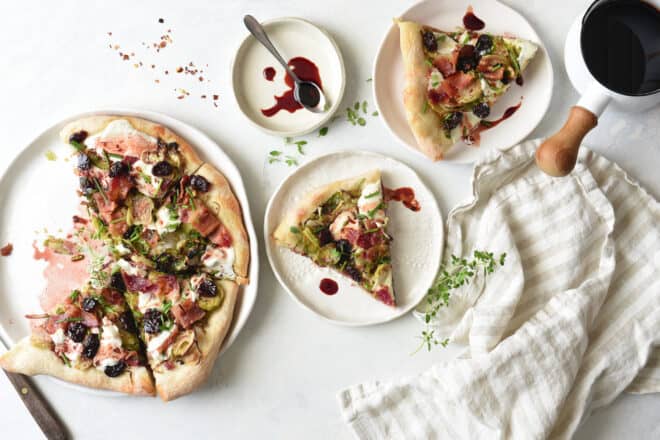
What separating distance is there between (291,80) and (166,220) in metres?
1.04

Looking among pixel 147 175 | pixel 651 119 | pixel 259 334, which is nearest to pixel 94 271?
pixel 147 175

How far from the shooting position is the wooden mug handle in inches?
113

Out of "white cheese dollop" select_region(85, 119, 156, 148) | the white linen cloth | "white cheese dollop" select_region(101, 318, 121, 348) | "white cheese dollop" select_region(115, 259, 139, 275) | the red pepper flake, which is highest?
"white cheese dollop" select_region(85, 119, 156, 148)

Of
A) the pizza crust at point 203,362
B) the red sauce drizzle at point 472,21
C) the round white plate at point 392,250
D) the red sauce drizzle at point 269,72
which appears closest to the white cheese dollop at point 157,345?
the pizza crust at point 203,362

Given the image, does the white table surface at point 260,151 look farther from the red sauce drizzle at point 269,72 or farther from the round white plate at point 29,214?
the round white plate at point 29,214

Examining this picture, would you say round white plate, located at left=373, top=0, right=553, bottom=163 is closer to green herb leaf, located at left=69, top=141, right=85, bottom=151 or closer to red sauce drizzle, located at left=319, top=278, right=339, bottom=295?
red sauce drizzle, located at left=319, top=278, right=339, bottom=295

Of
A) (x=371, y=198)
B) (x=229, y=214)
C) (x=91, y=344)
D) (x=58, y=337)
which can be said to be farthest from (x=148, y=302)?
(x=371, y=198)

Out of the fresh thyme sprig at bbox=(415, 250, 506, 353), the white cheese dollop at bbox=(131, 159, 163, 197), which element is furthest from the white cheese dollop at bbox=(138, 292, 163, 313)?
the fresh thyme sprig at bbox=(415, 250, 506, 353)

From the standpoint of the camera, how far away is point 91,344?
3242 millimetres

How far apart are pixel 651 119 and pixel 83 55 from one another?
10.8 feet

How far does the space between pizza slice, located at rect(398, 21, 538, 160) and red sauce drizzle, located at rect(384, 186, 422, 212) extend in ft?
0.84

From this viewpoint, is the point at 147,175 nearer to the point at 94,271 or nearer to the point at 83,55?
the point at 94,271

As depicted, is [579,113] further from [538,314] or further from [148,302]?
[148,302]

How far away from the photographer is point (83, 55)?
3.53 meters
